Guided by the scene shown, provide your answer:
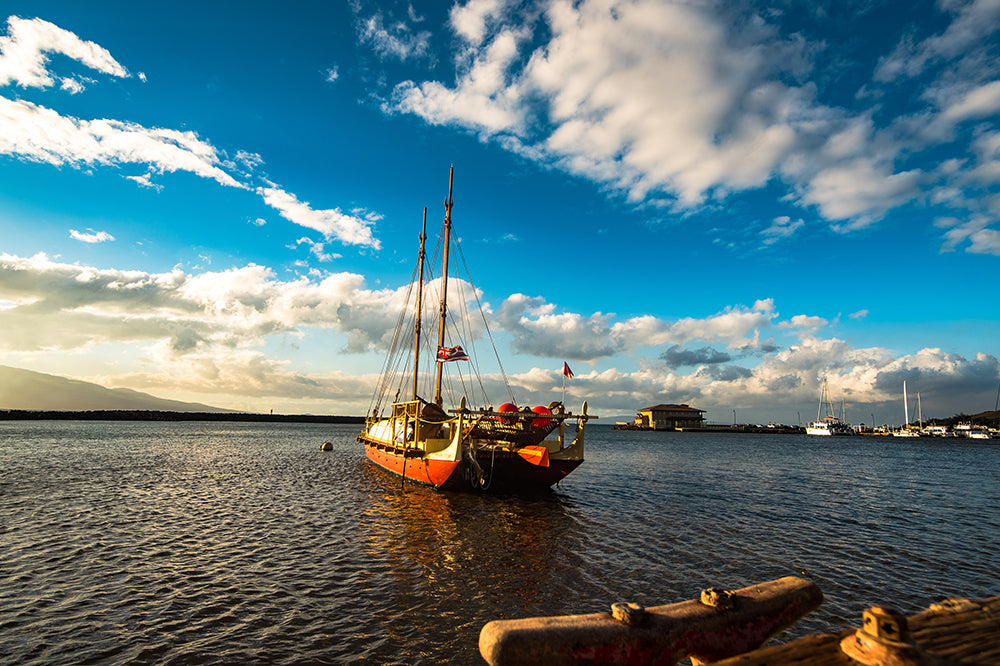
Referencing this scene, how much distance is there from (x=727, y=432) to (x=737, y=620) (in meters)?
218

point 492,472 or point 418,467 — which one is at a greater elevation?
point 492,472

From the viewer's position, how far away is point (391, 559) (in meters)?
14.0

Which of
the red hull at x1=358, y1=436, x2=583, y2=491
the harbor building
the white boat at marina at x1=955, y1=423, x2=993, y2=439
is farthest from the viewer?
the harbor building

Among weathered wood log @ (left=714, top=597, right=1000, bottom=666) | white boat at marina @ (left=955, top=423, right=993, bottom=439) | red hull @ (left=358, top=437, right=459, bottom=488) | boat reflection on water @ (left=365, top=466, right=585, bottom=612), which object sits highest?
weathered wood log @ (left=714, top=597, right=1000, bottom=666)

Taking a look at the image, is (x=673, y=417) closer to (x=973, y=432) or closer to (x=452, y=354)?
(x=973, y=432)

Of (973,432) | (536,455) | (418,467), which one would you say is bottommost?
(973,432)

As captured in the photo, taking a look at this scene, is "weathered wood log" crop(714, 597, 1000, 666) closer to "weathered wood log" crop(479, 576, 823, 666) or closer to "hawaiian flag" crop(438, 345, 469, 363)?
"weathered wood log" crop(479, 576, 823, 666)

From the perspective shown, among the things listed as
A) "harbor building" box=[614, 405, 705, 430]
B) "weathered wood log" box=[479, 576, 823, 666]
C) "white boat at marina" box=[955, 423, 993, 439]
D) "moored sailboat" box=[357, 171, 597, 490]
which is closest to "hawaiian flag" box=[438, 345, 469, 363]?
"moored sailboat" box=[357, 171, 597, 490]

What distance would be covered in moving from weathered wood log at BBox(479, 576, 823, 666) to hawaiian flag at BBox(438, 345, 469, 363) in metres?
23.8

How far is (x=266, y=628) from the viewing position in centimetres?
938

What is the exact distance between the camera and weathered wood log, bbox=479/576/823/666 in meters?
3.49

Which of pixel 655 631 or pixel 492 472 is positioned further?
pixel 492 472

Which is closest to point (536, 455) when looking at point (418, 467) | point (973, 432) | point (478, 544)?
point (418, 467)

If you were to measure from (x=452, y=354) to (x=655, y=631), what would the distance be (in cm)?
2484
